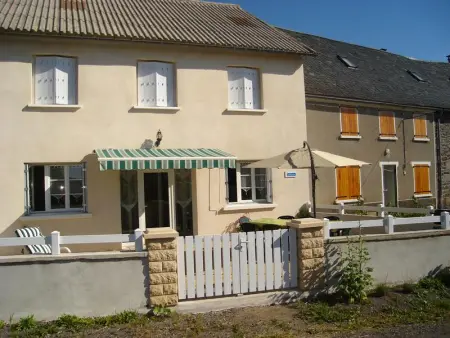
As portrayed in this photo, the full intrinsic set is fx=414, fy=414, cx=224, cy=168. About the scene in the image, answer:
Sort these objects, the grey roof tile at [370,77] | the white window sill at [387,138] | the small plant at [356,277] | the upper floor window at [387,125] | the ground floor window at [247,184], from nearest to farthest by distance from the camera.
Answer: the small plant at [356,277] → the ground floor window at [247,184] → the grey roof tile at [370,77] → the white window sill at [387,138] → the upper floor window at [387,125]

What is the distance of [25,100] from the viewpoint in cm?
1399

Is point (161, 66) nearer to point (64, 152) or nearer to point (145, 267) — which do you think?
point (64, 152)

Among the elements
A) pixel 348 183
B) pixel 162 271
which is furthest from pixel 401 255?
pixel 348 183

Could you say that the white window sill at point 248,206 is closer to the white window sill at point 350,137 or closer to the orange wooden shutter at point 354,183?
the orange wooden shutter at point 354,183

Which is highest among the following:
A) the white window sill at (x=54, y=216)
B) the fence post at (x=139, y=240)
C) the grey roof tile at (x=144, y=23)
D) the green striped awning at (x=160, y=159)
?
the grey roof tile at (x=144, y=23)

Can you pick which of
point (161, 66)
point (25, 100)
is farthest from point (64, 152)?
point (161, 66)

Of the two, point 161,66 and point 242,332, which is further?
point 161,66

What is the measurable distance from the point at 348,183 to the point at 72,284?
55.3 feet

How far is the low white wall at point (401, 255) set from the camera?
Result: 33.4ft

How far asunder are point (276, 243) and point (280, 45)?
10025 millimetres

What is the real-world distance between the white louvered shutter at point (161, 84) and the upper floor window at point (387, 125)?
1415cm

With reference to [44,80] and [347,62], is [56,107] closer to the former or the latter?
[44,80]

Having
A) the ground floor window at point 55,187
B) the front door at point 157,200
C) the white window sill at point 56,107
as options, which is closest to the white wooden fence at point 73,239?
the ground floor window at point 55,187

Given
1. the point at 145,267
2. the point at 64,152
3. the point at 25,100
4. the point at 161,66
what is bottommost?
the point at 145,267
